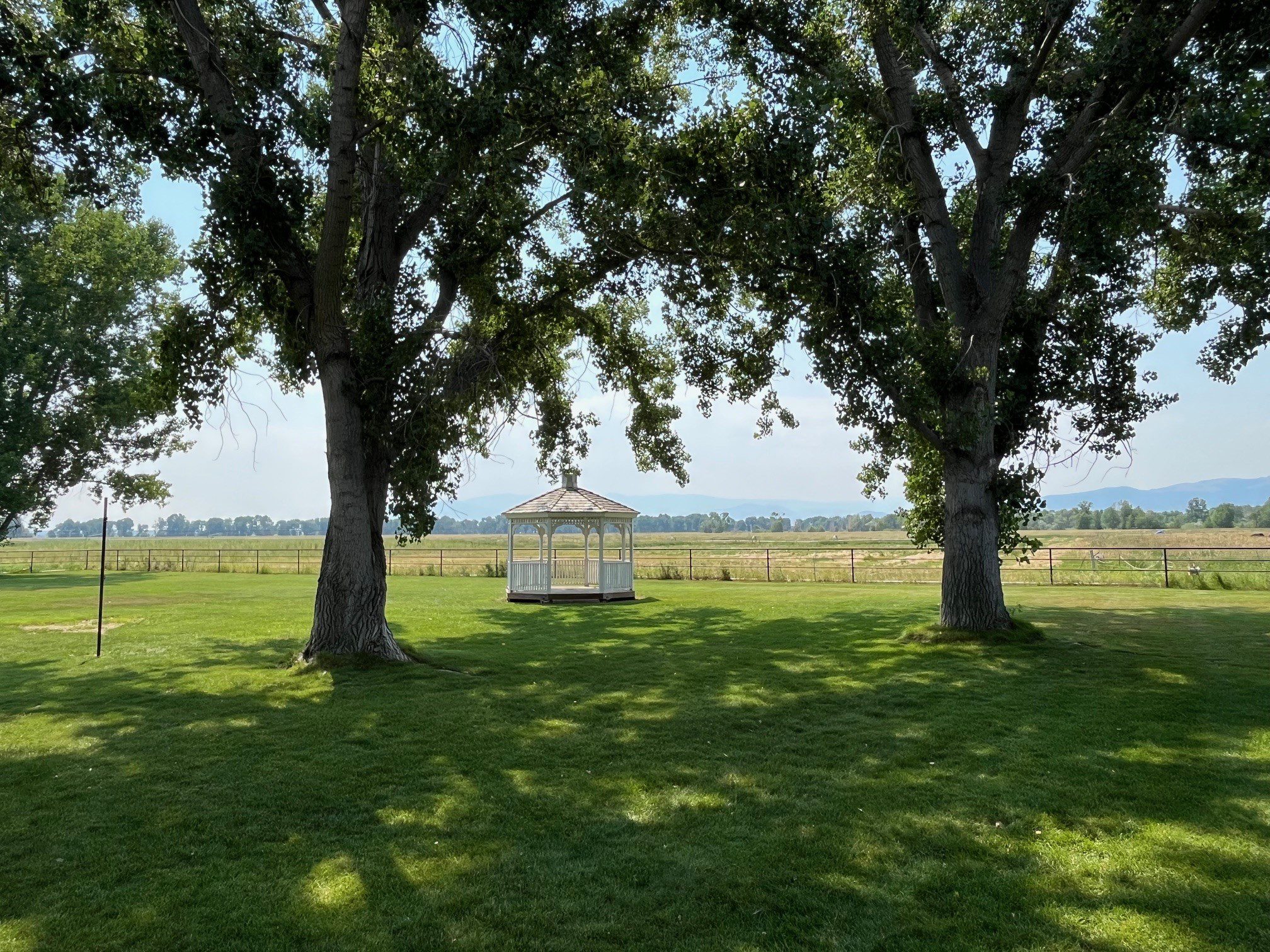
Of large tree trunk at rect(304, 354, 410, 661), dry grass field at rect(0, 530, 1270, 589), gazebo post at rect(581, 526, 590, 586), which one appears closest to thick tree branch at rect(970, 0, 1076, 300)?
dry grass field at rect(0, 530, 1270, 589)

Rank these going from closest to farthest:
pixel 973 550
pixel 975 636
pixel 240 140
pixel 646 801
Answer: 1. pixel 646 801
2. pixel 240 140
3. pixel 975 636
4. pixel 973 550

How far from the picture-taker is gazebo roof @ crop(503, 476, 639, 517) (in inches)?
872

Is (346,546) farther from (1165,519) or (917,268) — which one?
(1165,519)

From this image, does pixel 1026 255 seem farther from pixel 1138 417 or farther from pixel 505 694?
pixel 505 694

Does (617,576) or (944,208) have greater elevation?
(944,208)

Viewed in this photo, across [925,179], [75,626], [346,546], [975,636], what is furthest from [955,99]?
[75,626]

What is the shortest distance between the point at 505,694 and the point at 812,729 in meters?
3.53

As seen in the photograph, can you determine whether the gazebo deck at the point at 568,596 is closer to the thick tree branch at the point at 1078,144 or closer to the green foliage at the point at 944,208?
the green foliage at the point at 944,208

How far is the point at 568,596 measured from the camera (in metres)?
22.2

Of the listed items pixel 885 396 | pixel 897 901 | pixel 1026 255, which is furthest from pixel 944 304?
pixel 897 901

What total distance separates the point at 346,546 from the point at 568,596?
38.4ft

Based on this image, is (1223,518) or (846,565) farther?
(1223,518)

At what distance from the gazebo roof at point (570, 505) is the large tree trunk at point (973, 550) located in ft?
36.0

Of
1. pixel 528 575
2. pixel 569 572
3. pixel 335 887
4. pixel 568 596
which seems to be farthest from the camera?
pixel 569 572
